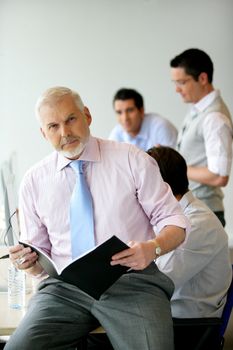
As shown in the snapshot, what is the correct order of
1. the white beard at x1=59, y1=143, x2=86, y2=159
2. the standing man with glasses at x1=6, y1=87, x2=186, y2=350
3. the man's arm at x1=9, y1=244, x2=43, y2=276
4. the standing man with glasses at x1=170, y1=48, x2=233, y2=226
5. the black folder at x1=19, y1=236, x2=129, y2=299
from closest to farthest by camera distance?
the black folder at x1=19, y1=236, x2=129, y2=299 < the standing man with glasses at x1=6, y1=87, x2=186, y2=350 < the man's arm at x1=9, y1=244, x2=43, y2=276 < the white beard at x1=59, y1=143, x2=86, y2=159 < the standing man with glasses at x1=170, y1=48, x2=233, y2=226

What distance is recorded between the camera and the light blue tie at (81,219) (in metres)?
2.28

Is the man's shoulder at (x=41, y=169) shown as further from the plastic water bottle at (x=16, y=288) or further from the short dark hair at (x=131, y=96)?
the short dark hair at (x=131, y=96)

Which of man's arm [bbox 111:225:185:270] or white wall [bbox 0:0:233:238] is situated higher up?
white wall [bbox 0:0:233:238]

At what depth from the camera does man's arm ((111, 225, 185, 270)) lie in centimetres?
204

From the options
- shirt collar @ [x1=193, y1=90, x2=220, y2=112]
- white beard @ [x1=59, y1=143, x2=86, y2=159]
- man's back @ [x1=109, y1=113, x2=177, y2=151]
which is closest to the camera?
white beard @ [x1=59, y1=143, x2=86, y2=159]

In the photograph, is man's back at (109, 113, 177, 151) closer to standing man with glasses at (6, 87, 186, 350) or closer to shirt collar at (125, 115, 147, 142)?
shirt collar at (125, 115, 147, 142)

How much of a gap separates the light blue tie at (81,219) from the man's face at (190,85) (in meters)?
1.73

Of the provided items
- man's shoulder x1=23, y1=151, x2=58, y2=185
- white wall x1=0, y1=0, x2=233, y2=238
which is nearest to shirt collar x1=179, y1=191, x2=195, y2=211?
man's shoulder x1=23, y1=151, x2=58, y2=185

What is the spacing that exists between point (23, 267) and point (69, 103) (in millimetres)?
603

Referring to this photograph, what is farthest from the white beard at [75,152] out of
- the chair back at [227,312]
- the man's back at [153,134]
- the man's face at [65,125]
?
the man's back at [153,134]

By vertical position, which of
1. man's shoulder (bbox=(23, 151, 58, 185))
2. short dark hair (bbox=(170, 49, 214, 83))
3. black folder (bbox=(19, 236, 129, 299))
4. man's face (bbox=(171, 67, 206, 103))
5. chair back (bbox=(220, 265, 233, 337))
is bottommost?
chair back (bbox=(220, 265, 233, 337))

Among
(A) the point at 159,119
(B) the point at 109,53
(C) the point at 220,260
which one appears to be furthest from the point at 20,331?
(B) the point at 109,53

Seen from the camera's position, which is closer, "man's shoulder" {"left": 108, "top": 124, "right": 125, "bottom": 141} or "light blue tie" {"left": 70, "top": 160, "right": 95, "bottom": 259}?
"light blue tie" {"left": 70, "top": 160, "right": 95, "bottom": 259}

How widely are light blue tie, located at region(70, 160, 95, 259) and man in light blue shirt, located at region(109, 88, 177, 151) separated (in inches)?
93.5
